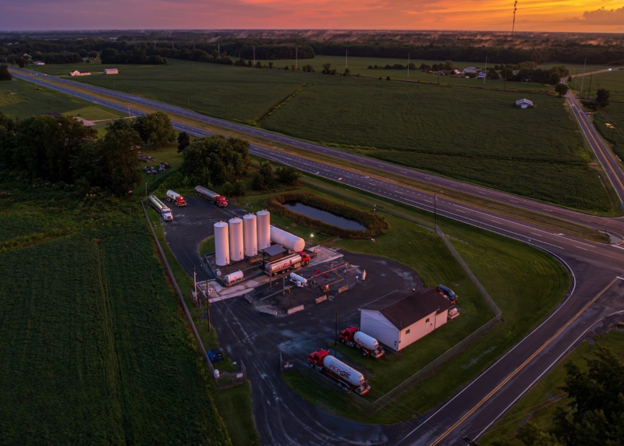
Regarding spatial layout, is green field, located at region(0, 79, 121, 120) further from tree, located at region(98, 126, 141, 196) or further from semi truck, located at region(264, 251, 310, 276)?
semi truck, located at region(264, 251, 310, 276)

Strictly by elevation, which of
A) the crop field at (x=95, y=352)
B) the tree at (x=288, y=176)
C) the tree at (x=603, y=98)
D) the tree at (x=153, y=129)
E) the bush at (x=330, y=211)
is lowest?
the crop field at (x=95, y=352)

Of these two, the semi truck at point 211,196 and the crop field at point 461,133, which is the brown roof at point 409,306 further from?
the crop field at point 461,133

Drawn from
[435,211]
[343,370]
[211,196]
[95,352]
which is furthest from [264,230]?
[435,211]

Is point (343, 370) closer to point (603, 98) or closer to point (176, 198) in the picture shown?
point (176, 198)

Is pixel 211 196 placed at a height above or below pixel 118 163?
below

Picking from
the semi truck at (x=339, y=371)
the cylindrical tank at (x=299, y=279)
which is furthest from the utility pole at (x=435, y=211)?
the semi truck at (x=339, y=371)

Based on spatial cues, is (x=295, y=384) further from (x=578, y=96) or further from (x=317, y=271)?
(x=578, y=96)
